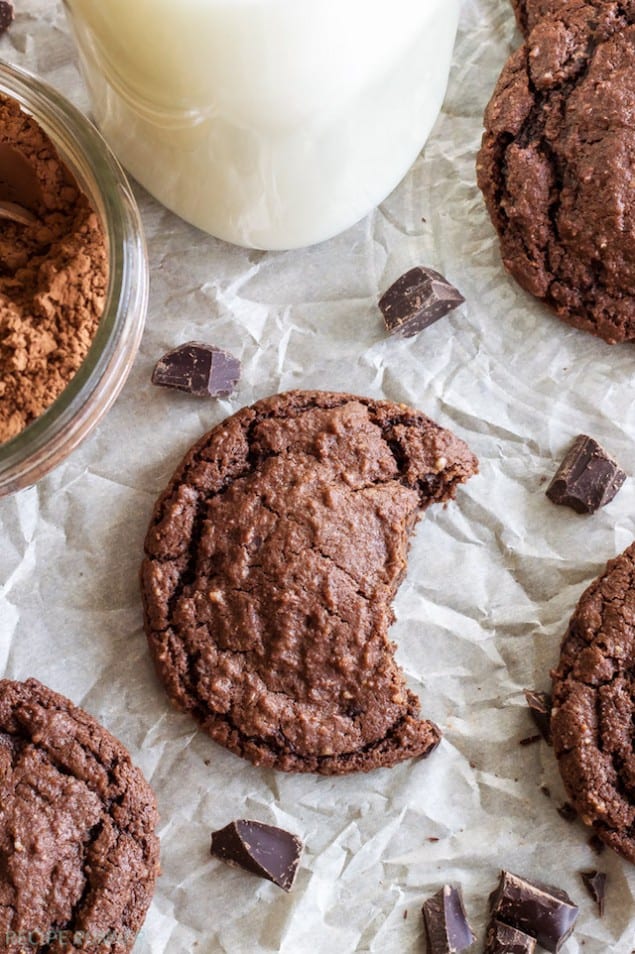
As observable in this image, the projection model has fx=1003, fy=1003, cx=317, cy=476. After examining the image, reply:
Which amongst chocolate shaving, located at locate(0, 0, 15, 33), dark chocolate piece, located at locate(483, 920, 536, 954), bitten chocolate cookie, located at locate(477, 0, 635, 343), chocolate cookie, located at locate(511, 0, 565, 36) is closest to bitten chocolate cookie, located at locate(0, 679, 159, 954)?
dark chocolate piece, located at locate(483, 920, 536, 954)

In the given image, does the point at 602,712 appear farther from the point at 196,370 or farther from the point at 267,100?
the point at 267,100

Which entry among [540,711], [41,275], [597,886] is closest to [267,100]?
[41,275]

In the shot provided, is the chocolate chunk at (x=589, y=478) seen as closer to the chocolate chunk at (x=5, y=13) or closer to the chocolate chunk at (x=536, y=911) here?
the chocolate chunk at (x=536, y=911)

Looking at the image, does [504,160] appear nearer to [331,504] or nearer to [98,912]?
[331,504]

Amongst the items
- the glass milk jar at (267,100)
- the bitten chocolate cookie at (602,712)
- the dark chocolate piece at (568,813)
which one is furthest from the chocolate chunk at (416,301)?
the dark chocolate piece at (568,813)

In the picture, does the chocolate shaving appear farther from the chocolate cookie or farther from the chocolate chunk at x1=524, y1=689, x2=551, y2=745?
the chocolate chunk at x1=524, y1=689, x2=551, y2=745

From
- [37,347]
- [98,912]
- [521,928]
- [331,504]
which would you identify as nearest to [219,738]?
[98,912]
